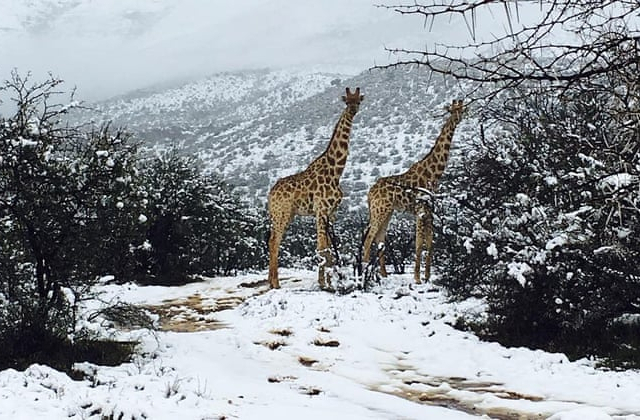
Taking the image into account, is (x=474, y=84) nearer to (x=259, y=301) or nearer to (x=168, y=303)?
(x=259, y=301)

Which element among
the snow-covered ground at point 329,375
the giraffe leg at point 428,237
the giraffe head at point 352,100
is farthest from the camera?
the giraffe head at point 352,100

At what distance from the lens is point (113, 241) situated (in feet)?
27.0

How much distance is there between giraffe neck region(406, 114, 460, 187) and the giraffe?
63.0 inches

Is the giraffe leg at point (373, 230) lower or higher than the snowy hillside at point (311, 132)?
lower

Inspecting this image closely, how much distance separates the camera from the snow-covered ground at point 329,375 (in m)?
5.50

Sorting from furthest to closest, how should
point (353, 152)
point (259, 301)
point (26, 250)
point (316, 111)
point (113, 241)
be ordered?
1. point (316, 111)
2. point (353, 152)
3. point (259, 301)
4. point (113, 241)
5. point (26, 250)

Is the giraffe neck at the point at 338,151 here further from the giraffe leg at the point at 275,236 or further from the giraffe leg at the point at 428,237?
the giraffe leg at the point at 428,237

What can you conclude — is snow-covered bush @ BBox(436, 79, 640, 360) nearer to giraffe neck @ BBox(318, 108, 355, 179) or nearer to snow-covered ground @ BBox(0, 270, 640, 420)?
snow-covered ground @ BBox(0, 270, 640, 420)

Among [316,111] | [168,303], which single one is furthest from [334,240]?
[316,111]

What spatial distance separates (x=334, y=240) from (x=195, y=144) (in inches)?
3003

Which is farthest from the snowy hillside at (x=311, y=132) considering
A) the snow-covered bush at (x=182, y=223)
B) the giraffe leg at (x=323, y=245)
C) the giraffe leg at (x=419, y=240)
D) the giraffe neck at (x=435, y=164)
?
the giraffe leg at (x=323, y=245)

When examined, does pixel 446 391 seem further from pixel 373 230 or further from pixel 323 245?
pixel 373 230

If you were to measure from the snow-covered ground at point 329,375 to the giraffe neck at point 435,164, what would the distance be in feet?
10.7

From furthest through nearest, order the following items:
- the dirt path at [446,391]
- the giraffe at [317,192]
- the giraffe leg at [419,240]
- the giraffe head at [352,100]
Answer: the giraffe head at [352,100], the giraffe at [317,192], the giraffe leg at [419,240], the dirt path at [446,391]
